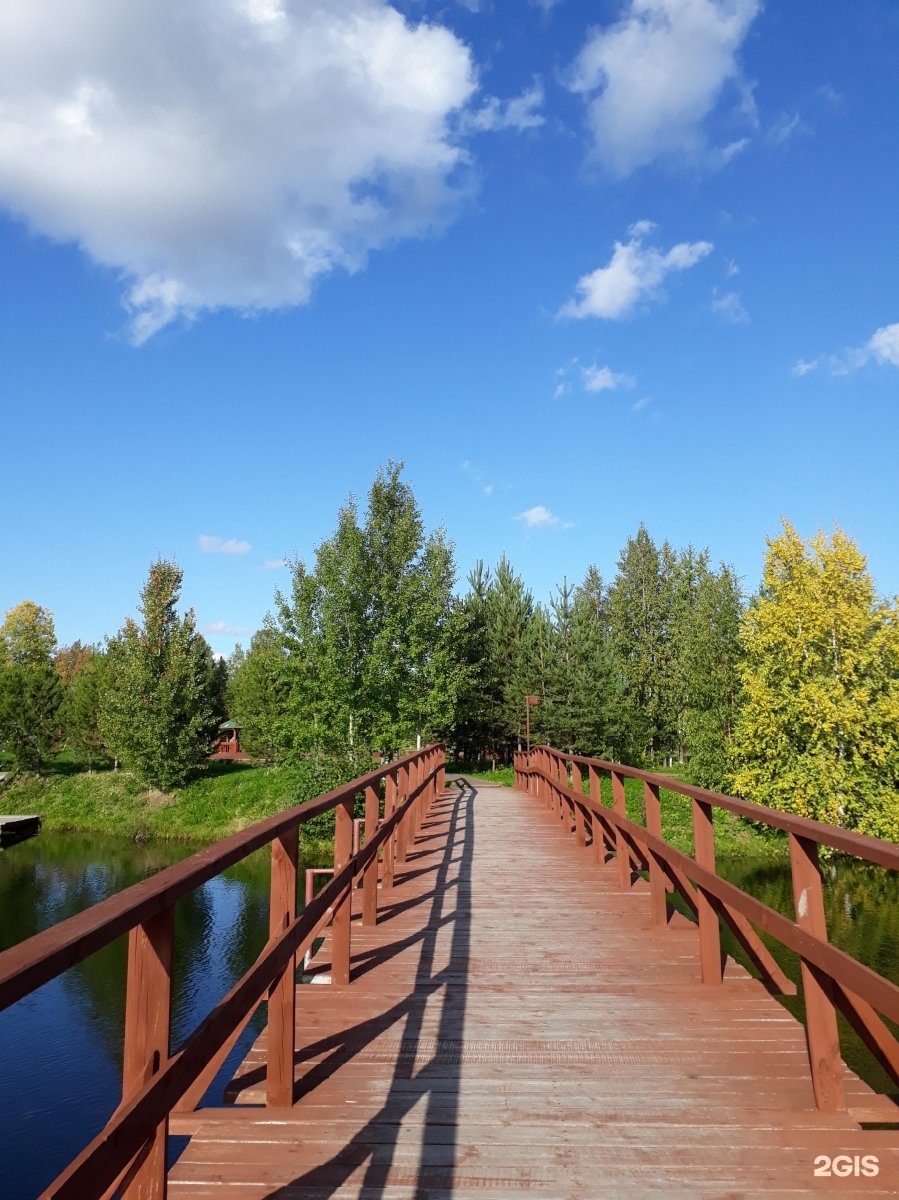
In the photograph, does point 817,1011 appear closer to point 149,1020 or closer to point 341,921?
point 149,1020

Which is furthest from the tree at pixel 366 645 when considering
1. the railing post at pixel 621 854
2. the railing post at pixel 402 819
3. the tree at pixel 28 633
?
the tree at pixel 28 633

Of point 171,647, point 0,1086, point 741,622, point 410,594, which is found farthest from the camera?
point 171,647

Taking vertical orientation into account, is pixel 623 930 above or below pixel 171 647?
below

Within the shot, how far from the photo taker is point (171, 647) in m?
36.0

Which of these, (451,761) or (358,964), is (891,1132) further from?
(451,761)

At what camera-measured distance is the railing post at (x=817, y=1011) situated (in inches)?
114

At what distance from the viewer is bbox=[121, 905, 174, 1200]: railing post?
1.76 m

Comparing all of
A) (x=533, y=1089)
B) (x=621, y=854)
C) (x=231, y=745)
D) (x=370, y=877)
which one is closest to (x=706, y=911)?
(x=533, y=1089)

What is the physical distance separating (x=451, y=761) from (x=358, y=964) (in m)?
38.5

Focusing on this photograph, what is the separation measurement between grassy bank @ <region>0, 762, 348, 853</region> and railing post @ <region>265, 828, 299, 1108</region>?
24.0m

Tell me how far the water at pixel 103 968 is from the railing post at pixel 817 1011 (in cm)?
1039

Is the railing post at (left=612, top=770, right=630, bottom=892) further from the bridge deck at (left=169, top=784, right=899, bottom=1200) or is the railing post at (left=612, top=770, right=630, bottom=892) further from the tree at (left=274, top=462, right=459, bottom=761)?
the tree at (left=274, top=462, right=459, bottom=761)

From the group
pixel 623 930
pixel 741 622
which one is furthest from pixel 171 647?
pixel 623 930

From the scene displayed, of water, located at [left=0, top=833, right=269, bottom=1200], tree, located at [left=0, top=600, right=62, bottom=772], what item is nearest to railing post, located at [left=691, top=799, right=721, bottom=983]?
water, located at [left=0, top=833, right=269, bottom=1200]
